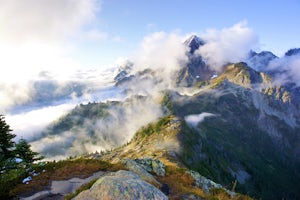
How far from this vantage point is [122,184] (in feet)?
61.6

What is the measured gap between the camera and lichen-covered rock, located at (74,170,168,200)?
1813 cm

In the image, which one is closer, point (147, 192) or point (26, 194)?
point (147, 192)

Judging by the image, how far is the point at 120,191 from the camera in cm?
1823

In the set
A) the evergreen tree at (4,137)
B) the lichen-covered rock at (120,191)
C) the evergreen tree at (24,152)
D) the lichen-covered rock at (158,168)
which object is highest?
the evergreen tree at (4,137)

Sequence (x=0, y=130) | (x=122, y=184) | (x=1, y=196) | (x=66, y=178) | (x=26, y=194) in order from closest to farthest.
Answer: (x=122, y=184) → (x=1, y=196) → (x=26, y=194) → (x=66, y=178) → (x=0, y=130)

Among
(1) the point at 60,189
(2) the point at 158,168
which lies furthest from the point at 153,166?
(1) the point at 60,189

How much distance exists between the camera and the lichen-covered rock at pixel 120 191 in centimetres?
1813

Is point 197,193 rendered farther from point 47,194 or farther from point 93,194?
point 47,194

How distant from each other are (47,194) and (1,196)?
5013 millimetres

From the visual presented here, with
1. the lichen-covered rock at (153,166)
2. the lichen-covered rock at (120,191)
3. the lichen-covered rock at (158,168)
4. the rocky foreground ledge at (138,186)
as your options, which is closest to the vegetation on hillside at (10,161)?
the rocky foreground ledge at (138,186)

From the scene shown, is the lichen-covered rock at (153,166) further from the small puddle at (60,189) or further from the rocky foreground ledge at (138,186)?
the small puddle at (60,189)

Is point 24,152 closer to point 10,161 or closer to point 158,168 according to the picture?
point 10,161

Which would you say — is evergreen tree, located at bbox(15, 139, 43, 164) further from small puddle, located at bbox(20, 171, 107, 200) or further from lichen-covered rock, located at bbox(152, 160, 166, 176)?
lichen-covered rock, located at bbox(152, 160, 166, 176)

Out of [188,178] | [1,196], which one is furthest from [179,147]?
[1,196]
